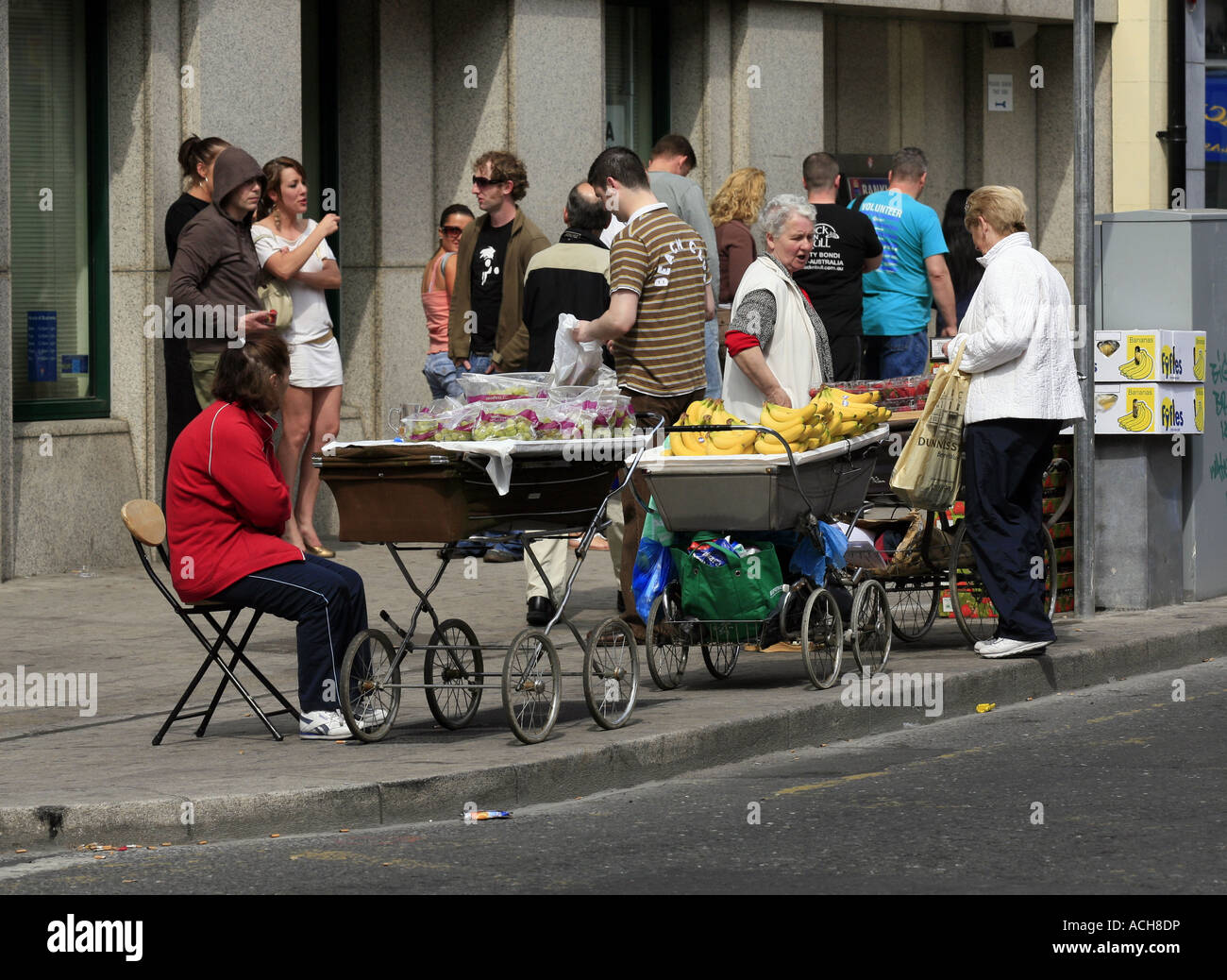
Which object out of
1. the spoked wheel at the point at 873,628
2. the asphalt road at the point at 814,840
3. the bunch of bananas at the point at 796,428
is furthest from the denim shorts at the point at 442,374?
the asphalt road at the point at 814,840

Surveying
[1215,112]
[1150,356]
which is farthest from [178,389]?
[1215,112]

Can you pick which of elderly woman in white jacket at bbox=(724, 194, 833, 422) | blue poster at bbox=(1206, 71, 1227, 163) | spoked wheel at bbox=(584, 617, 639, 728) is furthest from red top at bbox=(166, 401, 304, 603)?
blue poster at bbox=(1206, 71, 1227, 163)

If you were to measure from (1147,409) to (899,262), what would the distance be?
2621 mm

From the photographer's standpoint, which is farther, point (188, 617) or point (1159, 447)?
point (1159, 447)

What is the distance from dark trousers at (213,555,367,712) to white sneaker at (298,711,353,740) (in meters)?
0.05

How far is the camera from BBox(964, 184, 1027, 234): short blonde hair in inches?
366

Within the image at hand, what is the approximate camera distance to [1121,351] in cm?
1085

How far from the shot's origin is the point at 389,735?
7.88 metres

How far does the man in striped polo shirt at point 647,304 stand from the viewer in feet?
30.6

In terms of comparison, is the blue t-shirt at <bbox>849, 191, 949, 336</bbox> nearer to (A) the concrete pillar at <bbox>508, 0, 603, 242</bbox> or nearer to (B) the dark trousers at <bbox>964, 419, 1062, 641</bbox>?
(A) the concrete pillar at <bbox>508, 0, 603, 242</bbox>

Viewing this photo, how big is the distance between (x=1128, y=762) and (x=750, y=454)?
187 centimetres

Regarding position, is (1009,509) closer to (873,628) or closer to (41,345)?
(873,628)

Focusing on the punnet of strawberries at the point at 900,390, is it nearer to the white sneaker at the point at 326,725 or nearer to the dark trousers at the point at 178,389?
the white sneaker at the point at 326,725

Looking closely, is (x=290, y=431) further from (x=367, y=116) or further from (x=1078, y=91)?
(x=1078, y=91)
